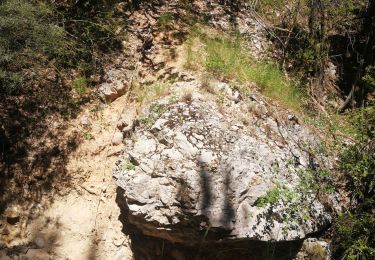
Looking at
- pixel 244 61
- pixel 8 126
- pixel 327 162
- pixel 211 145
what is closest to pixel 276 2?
pixel 244 61

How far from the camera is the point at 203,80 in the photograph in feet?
16.4

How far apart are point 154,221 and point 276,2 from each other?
4.98 metres

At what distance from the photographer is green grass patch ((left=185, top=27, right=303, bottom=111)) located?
17.3ft

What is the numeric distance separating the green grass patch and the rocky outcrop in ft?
2.26

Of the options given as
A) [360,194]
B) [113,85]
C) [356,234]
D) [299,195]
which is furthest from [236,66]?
[356,234]

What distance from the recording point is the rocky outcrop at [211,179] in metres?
3.99

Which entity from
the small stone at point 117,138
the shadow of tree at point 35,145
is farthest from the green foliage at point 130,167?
the shadow of tree at point 35,145

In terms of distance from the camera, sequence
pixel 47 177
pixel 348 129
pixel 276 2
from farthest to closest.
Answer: pixel 276 2, pixel 348 129, pixel 47 177

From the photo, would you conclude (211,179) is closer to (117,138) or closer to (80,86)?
(117,138)

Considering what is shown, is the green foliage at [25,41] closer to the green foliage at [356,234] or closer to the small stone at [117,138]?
the small stone at [117,138]

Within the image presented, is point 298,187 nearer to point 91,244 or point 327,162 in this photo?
point 327,162

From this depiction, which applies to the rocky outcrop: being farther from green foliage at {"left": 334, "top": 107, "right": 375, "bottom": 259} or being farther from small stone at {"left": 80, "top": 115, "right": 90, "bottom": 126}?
small stone at {"left": 80, "top": 115, "right": 90, "bottom": 126}

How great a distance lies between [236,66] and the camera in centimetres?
542

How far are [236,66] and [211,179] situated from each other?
1999 mm
